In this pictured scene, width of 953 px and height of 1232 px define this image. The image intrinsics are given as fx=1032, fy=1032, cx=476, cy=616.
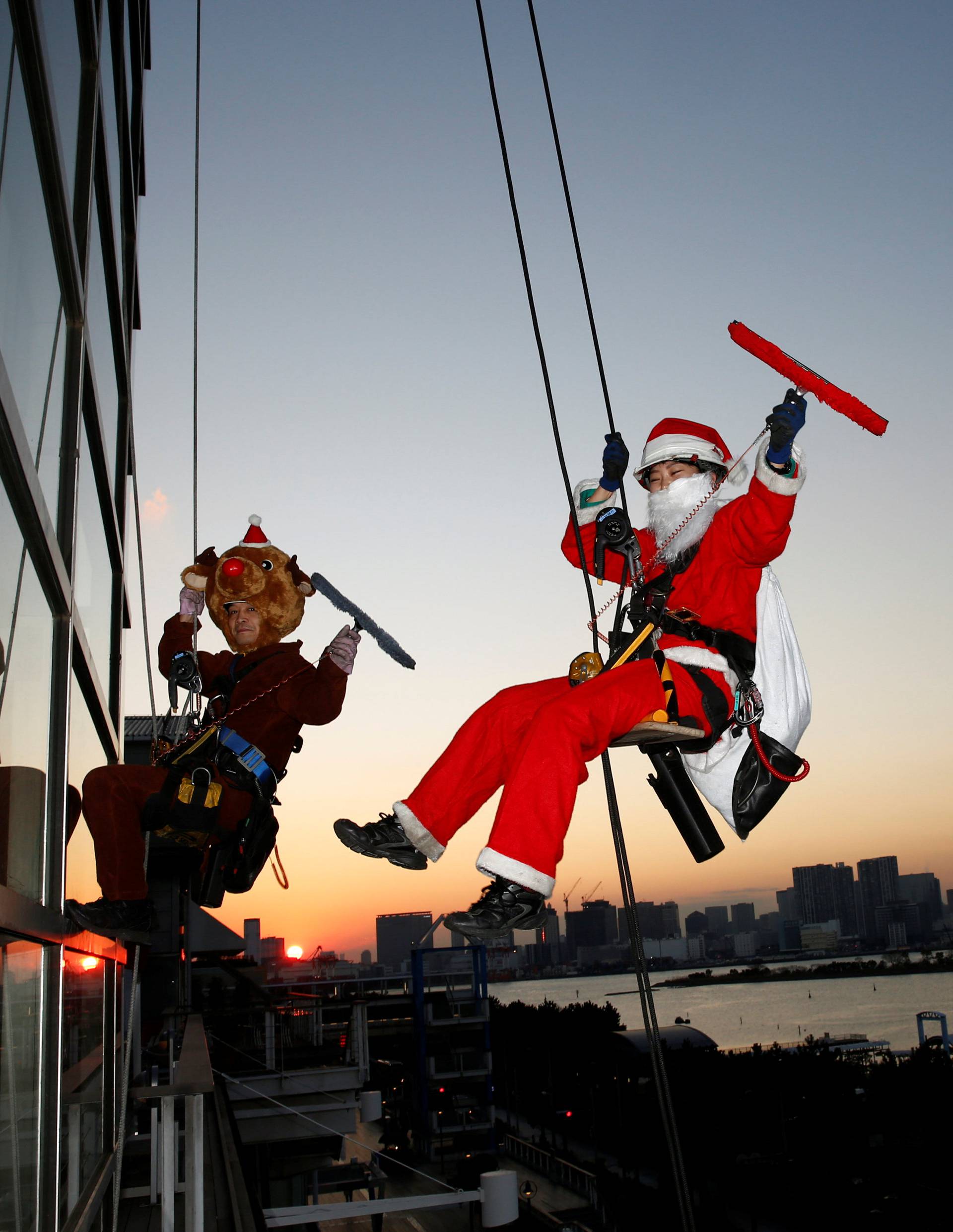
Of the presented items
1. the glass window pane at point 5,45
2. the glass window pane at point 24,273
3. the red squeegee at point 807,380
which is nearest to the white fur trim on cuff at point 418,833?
the glass window pane at point 24,273

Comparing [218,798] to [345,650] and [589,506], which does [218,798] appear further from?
[589,506]

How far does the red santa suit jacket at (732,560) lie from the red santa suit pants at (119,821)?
2086 millimetres

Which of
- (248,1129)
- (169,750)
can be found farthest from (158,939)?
(169,750)

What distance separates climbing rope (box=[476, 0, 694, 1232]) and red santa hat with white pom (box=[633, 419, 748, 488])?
0.68ft

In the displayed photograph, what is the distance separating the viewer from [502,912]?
307cm

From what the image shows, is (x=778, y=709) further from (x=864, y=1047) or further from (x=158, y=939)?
(x=864, y=1047)

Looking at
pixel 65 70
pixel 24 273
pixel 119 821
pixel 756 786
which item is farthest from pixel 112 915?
pixel 65 70

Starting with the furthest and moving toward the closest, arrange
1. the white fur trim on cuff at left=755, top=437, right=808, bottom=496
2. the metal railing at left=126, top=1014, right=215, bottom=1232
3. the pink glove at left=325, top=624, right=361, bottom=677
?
the pink glove at left=325, top=624, right=361, bottom=677, the metal railing at left=126, top=1014, right=215, bottom=1232, the white fur trim on cuff at left=755, top=437, right=808, bottom=496

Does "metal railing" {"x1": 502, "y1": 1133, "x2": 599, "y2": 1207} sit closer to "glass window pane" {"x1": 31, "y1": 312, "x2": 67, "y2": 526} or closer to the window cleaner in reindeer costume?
the window cleaner in reindeer costume

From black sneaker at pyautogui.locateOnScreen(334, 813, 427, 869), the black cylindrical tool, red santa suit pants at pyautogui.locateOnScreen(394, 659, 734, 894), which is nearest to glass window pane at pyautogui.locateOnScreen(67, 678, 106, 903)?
black sneaker at pyautogui.locateOnScreen(334, 813, 427, 869)

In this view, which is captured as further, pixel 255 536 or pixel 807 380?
pixel 255 536

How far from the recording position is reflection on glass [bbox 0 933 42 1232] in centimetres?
255

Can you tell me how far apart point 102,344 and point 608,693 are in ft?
13.7

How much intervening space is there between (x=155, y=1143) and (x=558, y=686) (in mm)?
5316
